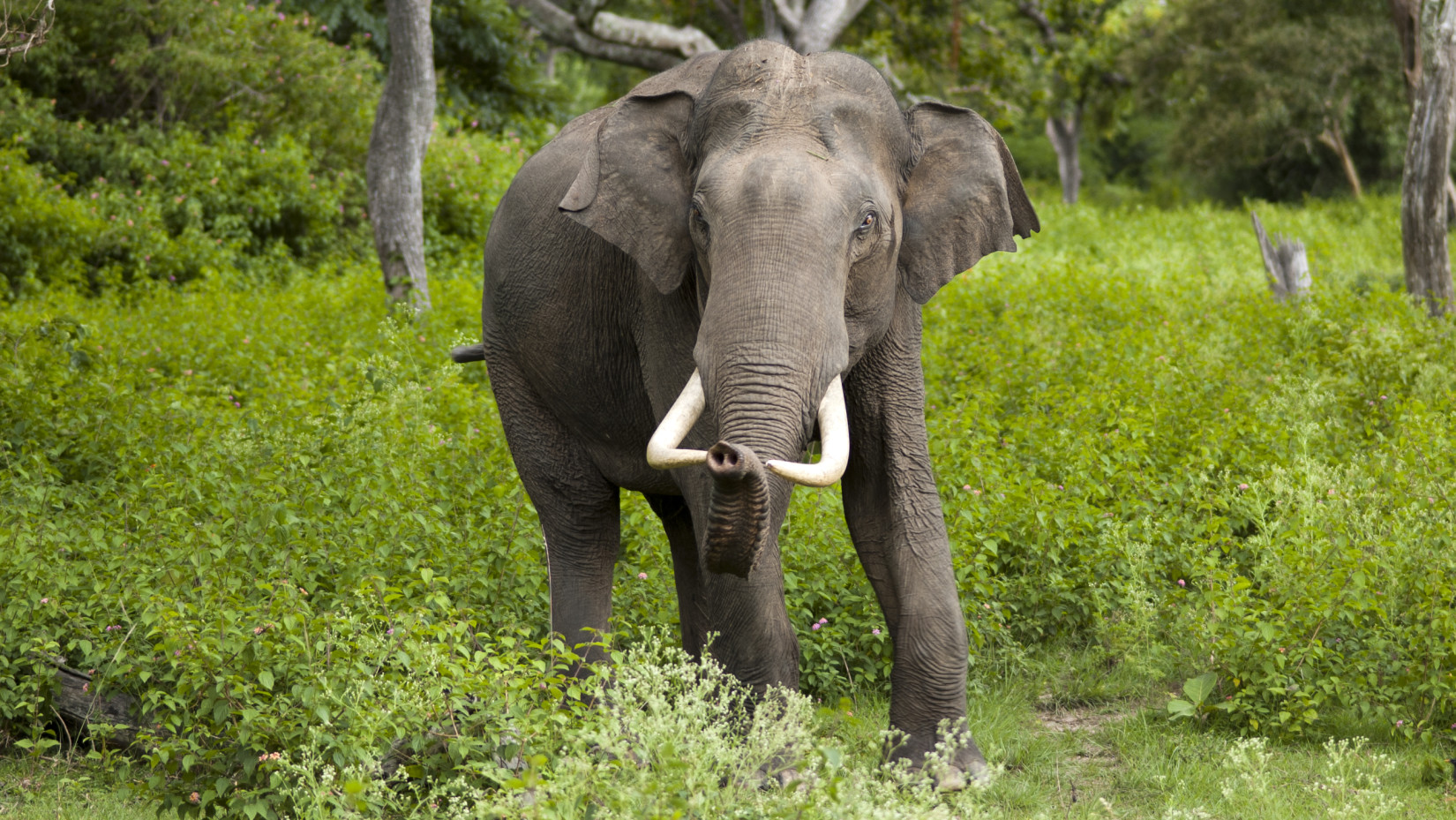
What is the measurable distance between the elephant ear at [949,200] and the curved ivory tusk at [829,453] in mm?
697

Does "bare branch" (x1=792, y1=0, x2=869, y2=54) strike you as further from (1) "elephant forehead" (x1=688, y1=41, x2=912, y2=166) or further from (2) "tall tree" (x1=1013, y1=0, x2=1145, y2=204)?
(1) "elephant forehead" (x1=688, y1=41, x2=912, y2=166)

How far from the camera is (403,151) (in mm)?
10906

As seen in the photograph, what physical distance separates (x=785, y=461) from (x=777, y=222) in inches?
26.5

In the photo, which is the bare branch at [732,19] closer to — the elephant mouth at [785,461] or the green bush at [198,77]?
the green bush at [198,77]

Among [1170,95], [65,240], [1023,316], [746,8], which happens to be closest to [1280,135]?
[1170,95]

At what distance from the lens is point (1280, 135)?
1046 inches

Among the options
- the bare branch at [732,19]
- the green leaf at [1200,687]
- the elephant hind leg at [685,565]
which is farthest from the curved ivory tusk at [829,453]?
the bare branch at [732,19]

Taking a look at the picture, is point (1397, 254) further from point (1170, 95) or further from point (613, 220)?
point (613, 220)

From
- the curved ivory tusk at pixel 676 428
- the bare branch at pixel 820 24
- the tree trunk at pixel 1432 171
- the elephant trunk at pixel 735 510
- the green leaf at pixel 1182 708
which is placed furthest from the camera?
the bare branch at pixel 820 24

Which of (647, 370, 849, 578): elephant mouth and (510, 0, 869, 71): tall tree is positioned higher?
(510, 0, 869, 71): tall tree

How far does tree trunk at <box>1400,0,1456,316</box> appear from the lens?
34.6ft

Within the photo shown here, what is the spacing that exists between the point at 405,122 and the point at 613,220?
7203 millimetres

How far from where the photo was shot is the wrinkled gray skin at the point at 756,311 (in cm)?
356

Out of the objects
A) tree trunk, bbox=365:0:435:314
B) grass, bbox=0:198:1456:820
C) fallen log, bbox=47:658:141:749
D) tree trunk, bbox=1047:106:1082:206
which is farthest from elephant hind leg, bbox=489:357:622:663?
tree trunk, bbox=1047:106:1082:206
